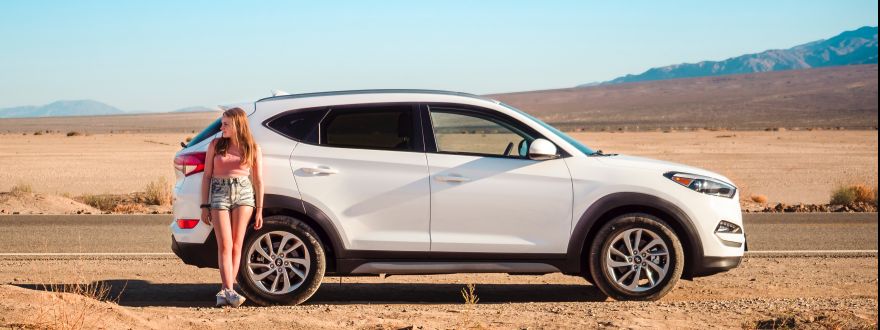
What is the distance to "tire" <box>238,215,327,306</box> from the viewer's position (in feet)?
26.9

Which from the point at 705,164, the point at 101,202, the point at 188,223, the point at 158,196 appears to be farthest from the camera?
the point at 705,164

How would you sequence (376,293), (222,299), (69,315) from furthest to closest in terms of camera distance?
(376,293)
(222,299)
(69,315)

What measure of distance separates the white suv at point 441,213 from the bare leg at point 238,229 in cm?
12

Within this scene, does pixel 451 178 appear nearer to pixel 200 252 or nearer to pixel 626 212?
pixel 626 212

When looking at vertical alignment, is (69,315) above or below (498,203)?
below

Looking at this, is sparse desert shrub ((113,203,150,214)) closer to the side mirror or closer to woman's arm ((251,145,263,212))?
woman's arm ((251,145,263,212))

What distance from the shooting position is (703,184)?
8.45 meters

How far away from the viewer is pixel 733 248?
27.9 ft

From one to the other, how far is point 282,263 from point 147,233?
6249 millimetres

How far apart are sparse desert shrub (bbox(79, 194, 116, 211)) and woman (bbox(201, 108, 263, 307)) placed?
37.0 feet

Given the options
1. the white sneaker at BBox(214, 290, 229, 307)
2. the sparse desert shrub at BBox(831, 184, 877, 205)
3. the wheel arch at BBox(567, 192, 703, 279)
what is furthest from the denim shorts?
the sparse desert shrub at BBox(831, 184, 877, 205)

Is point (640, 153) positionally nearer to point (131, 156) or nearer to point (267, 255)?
point (131, 156)

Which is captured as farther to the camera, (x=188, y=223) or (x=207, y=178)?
(x=188, y=223)

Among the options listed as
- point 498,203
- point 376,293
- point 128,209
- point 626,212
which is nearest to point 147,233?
point 128,209
